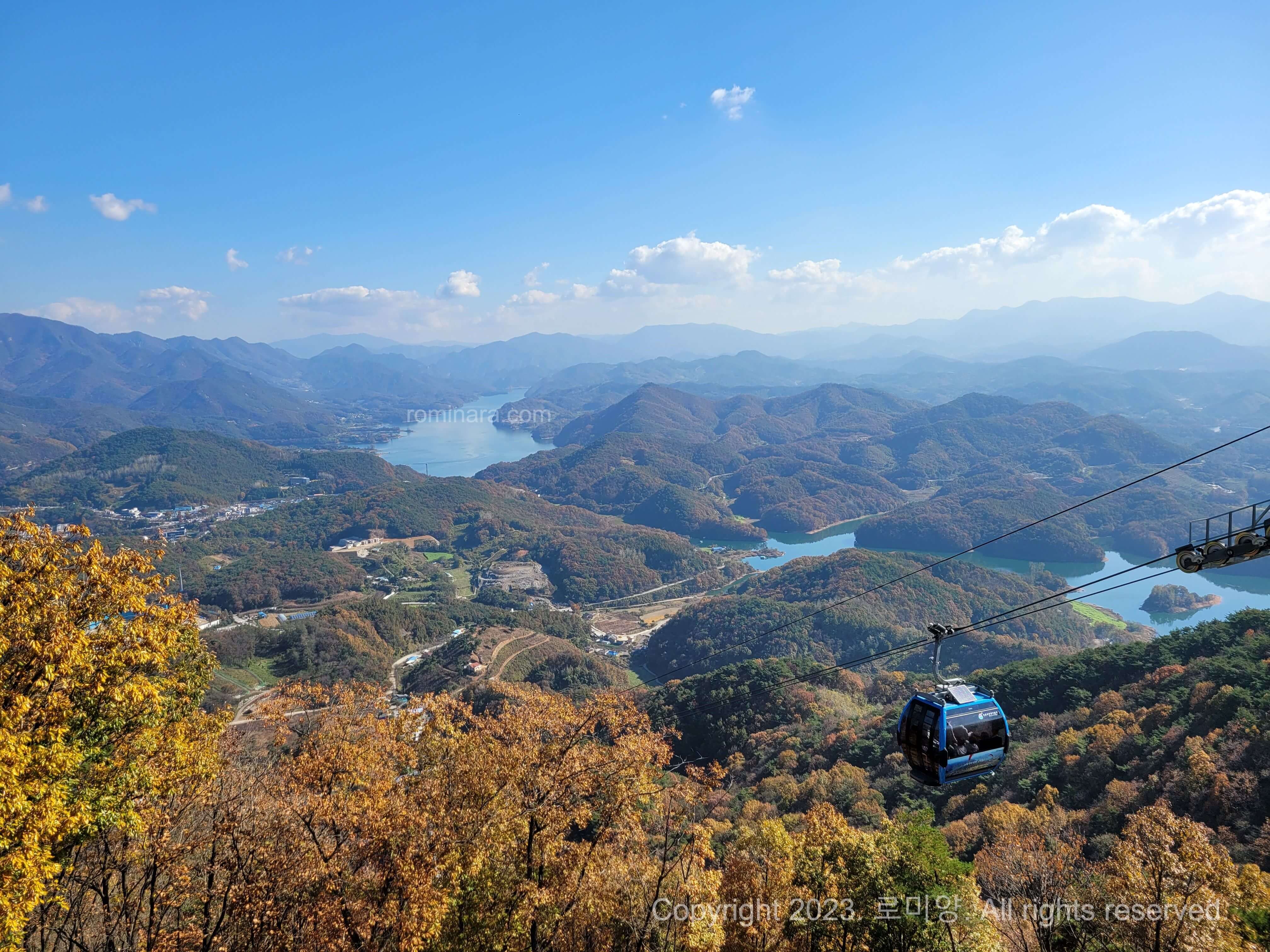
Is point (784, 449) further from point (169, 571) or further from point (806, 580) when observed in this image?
point (169, 571)

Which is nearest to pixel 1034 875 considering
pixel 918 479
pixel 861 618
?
pixel 861 618

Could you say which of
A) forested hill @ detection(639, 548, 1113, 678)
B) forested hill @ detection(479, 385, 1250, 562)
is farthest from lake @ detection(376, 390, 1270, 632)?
forested hill @ detection(639, 548, 1113, 678)

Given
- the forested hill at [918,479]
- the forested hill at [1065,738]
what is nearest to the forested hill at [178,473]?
the forested hill at [918,479]

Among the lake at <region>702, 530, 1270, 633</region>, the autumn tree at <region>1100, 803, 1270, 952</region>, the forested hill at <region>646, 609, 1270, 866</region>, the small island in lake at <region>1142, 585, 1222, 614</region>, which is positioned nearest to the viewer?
the autumn tree at <region>1100, 803, 1270, 952</region>

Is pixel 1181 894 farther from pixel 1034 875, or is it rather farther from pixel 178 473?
pixel 178 473

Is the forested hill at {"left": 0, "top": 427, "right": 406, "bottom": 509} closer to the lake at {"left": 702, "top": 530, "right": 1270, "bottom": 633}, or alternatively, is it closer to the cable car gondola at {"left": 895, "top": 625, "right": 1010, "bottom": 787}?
the lake at {"left": 702, "top": 530, "right": 1270, "bottom": 633}
